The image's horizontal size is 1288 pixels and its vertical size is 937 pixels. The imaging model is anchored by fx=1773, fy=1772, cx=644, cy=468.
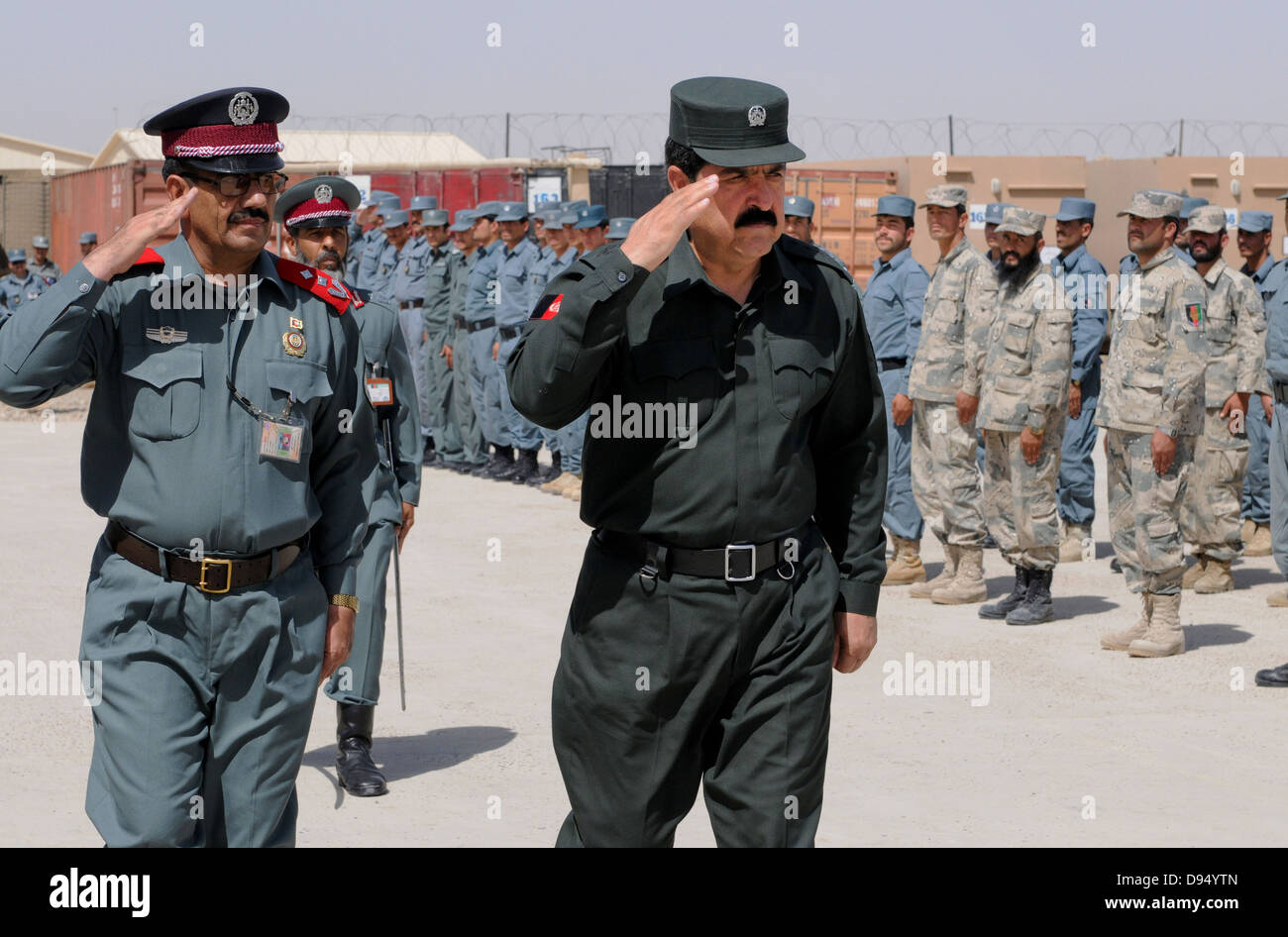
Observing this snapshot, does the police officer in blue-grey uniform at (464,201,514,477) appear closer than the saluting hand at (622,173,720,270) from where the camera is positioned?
No

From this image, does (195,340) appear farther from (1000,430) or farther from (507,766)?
(1000,430)

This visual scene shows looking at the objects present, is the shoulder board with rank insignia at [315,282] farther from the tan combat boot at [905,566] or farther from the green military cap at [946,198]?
the tan combat boot at [905,566]

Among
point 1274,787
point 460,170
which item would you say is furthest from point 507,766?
point 460,170

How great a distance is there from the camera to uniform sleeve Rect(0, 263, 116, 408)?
11.9 feet

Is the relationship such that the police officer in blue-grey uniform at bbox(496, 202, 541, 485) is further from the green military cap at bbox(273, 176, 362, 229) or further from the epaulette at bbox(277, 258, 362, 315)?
the epaulette at bbox(277, 258, 362, 315)

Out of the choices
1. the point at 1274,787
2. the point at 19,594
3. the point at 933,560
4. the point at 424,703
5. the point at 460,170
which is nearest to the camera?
the point at 1274,787

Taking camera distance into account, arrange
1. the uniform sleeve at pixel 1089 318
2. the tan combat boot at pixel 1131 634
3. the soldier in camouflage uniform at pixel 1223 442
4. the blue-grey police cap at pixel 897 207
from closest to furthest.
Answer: the tan combat boot at pixel 1131 634 < the soldier in camouflage uniform at pixel 1223 442 < the blue-grey police cap at pixel 897 207 < the uniform sleeve at pixel 1089 318

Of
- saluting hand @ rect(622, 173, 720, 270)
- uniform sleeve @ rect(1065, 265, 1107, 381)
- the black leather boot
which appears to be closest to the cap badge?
saluting hand @ rect(622, 173, 720, 270)

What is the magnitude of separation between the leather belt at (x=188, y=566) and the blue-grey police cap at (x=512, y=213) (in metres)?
12.2

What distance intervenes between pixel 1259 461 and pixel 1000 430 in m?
3.27

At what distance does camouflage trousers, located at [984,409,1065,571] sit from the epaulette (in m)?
6.20

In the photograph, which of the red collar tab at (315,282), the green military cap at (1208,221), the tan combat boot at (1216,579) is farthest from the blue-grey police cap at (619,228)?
the red collar tab at (315,282)

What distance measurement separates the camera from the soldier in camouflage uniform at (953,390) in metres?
10.2

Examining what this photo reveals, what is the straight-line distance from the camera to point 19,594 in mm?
10500
